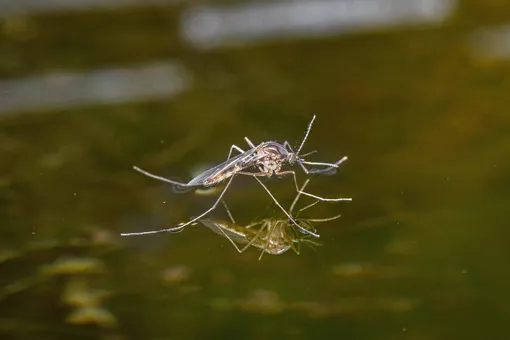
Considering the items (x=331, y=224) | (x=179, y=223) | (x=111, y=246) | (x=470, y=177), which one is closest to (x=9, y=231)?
(x=111, y=246)

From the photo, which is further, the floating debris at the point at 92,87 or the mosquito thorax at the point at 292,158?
the floating debris at the point at 92,87

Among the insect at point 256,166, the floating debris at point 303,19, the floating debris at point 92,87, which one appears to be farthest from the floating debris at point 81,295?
the floating debris at point 303,19

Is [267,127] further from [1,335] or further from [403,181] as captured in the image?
[1,335]

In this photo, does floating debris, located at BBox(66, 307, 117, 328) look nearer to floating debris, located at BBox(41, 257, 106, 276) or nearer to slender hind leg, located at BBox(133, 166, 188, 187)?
floating debris, located at BBox(41, 257, 106, 276)

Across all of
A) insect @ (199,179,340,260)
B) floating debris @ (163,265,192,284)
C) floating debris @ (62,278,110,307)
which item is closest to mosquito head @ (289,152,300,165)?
insect @ (199,179,340,260)

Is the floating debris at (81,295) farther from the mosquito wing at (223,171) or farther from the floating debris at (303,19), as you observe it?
A: the floating debris at (303,19)

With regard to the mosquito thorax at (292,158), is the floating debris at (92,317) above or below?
below
